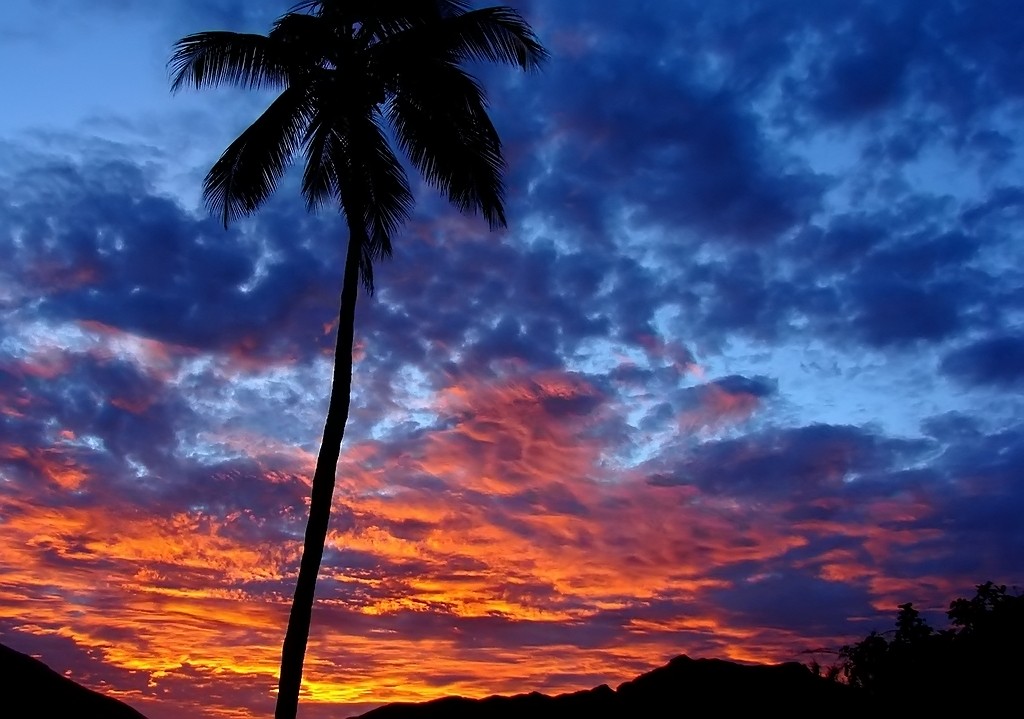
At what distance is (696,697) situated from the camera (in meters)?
14.4

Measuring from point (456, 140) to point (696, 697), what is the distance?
10735 mm

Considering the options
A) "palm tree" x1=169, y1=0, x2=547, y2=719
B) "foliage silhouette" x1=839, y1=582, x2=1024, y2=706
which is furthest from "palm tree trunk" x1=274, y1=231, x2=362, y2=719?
"foliage silhouette" x1=839, y1=582, x2=1024, y2=706

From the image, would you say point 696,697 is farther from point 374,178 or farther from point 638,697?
point 374,178

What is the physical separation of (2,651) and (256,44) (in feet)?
37.4

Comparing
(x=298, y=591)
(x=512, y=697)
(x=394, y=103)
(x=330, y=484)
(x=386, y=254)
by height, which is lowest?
(x=512, y=697)

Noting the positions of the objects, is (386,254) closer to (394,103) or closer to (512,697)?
(394,103)

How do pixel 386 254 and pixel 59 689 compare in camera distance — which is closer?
pixel 59 689

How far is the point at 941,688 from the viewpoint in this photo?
66.7 feet

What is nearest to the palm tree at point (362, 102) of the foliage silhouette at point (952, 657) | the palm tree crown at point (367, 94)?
the palm tree crown at point (367, 94)

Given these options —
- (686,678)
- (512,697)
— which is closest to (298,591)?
(512,697)

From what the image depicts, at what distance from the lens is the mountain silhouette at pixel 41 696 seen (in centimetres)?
1440

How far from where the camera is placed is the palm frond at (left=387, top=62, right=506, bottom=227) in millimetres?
17422

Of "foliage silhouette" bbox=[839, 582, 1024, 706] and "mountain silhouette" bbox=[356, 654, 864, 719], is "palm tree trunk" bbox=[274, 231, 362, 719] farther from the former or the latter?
"foliage silhouette" bbox=[839, 582, 1024, 706]

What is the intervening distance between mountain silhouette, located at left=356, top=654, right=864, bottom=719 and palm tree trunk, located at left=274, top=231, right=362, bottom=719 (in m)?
2.45
